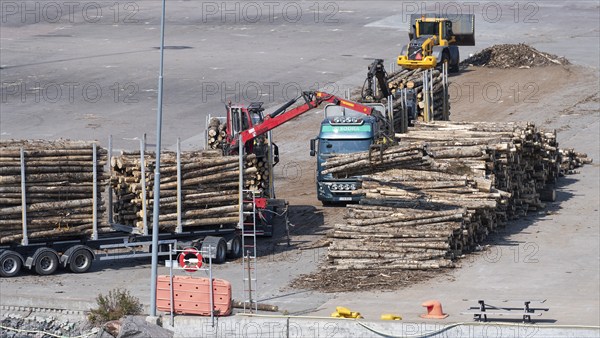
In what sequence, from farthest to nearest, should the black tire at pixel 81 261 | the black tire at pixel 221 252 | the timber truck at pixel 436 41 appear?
the timber truck at pixel 436 41
the black tire at pixel 221 252
the black tire at pixel 81 261

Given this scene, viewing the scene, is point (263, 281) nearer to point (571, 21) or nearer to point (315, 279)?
point (315, 279)

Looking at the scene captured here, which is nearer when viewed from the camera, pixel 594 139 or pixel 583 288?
pixel 583 288

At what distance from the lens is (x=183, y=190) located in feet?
111

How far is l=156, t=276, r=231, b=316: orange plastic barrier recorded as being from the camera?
28.0 m

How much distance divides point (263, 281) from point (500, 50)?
112 ft

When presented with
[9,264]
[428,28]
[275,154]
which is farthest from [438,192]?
[428,28]

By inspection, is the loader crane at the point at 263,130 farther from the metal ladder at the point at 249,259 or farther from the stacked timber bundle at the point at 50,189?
the stacked timber bundle at the point at 50,189

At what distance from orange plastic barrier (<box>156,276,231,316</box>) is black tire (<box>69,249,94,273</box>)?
15.7 feet

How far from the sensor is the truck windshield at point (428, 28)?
197 feet

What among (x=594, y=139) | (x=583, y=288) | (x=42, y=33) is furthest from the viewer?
(x=42, y=33)

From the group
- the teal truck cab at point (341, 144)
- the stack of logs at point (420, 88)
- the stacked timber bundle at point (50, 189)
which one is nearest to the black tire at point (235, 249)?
the stacked timber bundle at point (50, 189)

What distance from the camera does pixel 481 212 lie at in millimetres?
34688

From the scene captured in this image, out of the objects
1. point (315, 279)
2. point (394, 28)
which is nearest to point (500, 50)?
point (394, 28)

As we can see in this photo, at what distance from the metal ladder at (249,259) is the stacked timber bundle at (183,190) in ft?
1.41
